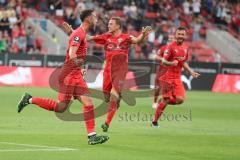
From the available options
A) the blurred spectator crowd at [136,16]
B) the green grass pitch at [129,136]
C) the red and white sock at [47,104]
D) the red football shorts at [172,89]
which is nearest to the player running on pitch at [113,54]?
the green grass pitch at [129,136]

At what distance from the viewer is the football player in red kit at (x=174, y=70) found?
1966 centimetres

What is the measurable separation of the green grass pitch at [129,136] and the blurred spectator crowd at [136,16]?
12.6 metres

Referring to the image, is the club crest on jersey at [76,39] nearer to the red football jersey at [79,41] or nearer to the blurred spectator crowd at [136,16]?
the red football jersey at [79,41]

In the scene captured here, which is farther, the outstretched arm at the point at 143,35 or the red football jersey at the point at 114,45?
the red football jersey at the point at 114,45

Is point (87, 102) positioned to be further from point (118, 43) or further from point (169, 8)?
point (169, 8)

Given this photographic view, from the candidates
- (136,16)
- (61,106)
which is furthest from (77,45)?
(136,16)

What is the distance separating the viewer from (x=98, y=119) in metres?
21.0

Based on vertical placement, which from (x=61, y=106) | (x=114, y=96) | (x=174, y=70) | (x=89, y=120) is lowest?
(x=114, y=96)

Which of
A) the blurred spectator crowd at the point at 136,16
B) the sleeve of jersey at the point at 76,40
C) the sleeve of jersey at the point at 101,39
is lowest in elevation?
the blurred spectator crowd at the point at 136,16

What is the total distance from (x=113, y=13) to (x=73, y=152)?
3102 cm

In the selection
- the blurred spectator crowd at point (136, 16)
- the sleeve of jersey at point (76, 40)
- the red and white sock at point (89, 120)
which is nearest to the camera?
the sleeve of jersey at point (76, 40)

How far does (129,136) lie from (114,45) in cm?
266

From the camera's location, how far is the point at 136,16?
44406mm

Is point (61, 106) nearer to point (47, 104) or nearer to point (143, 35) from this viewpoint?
point (47, 104)
